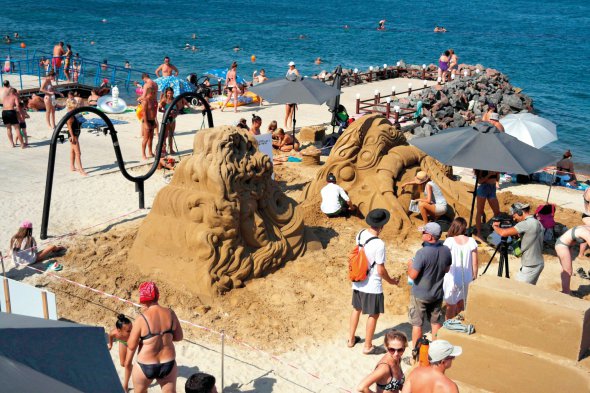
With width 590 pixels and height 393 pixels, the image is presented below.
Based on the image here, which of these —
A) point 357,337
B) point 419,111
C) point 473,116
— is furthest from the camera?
point 473,116

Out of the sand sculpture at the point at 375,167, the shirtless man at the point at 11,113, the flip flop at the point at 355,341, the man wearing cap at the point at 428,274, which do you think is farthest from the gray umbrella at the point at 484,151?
the shirtless man at the point at 11,113

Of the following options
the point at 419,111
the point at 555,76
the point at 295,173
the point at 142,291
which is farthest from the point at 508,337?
the point at 555,76

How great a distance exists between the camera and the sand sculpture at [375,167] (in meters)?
11.5

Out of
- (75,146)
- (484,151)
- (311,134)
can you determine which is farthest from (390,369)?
(311,134)

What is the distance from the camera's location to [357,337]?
812cm

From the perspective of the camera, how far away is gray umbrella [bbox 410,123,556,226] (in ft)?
32.1

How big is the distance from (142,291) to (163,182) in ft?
25.1

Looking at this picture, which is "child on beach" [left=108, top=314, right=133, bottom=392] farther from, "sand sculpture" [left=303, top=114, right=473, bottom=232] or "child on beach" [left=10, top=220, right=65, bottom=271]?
"sand sculpture" [left=303, top=114, right=473, bottom=232]

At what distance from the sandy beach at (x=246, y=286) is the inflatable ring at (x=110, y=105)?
5.46 metres

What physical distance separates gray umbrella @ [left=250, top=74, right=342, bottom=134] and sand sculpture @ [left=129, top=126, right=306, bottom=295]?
5.43m

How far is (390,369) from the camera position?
595 centimetres

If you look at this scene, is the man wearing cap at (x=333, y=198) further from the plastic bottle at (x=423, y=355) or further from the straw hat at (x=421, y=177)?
the plastic bottle at (x=423, y=355)

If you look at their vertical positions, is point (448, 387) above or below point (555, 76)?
above

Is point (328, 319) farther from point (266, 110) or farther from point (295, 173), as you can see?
point (266, 110)
